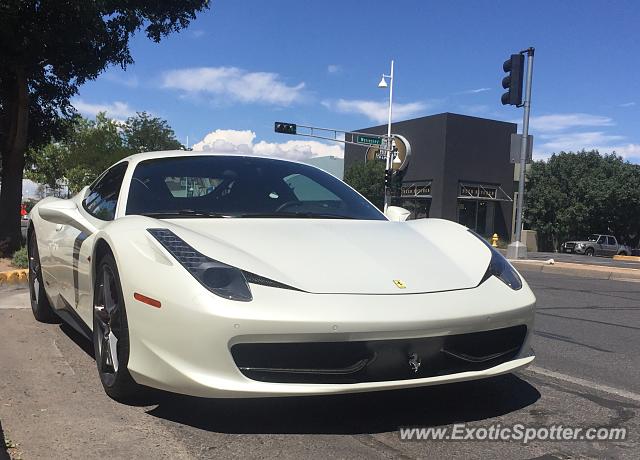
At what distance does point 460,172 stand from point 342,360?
3472 cm

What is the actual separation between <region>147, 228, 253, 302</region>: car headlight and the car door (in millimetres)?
1049

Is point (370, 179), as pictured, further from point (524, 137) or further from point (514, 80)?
point (514, 80)

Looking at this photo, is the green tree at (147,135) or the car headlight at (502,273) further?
the green tree at (147,135)

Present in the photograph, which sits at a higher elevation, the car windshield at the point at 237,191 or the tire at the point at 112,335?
the car windshield at the point at 237,191

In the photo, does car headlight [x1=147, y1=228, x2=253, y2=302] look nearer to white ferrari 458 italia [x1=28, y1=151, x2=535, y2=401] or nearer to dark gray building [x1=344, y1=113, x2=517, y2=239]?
white ferrari 458 italia [x1=28, y1=151, x2=535, y2=401]

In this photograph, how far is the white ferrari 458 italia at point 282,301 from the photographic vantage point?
245cm

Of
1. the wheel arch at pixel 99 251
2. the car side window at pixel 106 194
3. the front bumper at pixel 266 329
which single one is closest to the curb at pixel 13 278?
the car side window at pixel 106 194

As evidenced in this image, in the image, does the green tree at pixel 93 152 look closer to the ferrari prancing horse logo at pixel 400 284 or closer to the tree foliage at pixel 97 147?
the tree foliage at pixel 97 147

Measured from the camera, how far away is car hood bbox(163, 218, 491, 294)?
264cm

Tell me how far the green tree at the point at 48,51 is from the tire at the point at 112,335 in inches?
281

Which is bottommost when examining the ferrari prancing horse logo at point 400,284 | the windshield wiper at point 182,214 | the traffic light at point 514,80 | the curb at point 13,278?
the curb at point 13,278

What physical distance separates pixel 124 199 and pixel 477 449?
2.41m

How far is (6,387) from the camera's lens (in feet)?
10.8

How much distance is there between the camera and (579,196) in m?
40.1
